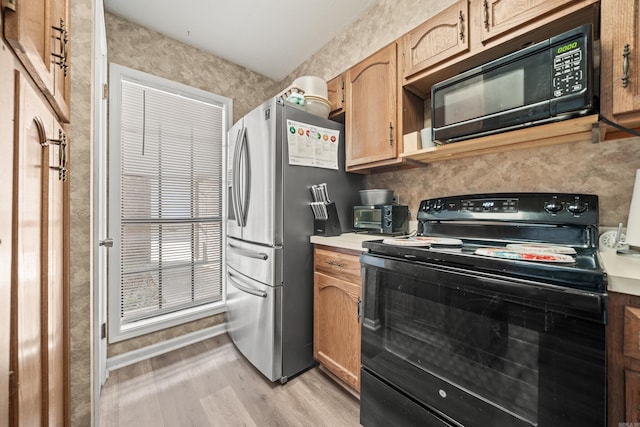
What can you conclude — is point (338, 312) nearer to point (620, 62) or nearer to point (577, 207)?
point (577, 207)

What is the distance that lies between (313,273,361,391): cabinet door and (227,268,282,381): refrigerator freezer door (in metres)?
0.27

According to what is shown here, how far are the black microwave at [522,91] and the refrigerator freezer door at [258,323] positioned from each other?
1441mm

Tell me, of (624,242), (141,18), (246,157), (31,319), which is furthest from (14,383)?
(141,18)

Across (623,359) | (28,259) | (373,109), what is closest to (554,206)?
(623,359)

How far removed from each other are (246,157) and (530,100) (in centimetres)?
167

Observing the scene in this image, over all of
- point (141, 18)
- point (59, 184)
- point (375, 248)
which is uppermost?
point (141, 18)

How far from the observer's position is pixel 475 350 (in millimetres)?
937

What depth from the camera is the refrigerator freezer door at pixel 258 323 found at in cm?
168

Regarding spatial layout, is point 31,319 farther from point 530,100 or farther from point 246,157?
point 530,100

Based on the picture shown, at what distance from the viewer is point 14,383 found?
1.60ft

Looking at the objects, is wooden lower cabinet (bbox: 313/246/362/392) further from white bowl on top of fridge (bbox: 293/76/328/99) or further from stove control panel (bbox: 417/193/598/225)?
white bowl on top of fridge (bbox: 293/76/328/99)

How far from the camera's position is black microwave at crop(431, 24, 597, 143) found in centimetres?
95

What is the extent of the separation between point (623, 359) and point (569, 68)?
3.26 ft

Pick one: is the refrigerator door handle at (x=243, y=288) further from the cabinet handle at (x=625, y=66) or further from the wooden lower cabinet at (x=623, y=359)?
the cabinet handle at (x=625, y=66)
